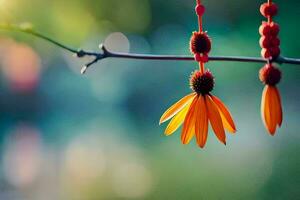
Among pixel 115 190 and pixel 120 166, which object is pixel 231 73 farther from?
pixel 115 190

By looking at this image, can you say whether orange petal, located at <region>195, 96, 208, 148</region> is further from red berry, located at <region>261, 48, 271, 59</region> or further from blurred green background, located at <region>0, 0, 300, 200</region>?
blurred green background, located at <region>0, 0, 300, 200</region>

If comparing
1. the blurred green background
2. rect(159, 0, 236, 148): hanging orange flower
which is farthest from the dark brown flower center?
the blurred green background

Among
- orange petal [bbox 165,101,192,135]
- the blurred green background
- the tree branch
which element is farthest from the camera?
the blurred green background

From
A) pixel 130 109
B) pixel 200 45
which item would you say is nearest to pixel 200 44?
pixel 200 45

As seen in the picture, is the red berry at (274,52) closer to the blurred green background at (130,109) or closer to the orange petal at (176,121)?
the orange petal at (176,121)

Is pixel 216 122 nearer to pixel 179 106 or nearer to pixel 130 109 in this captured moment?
pixel 179 106
